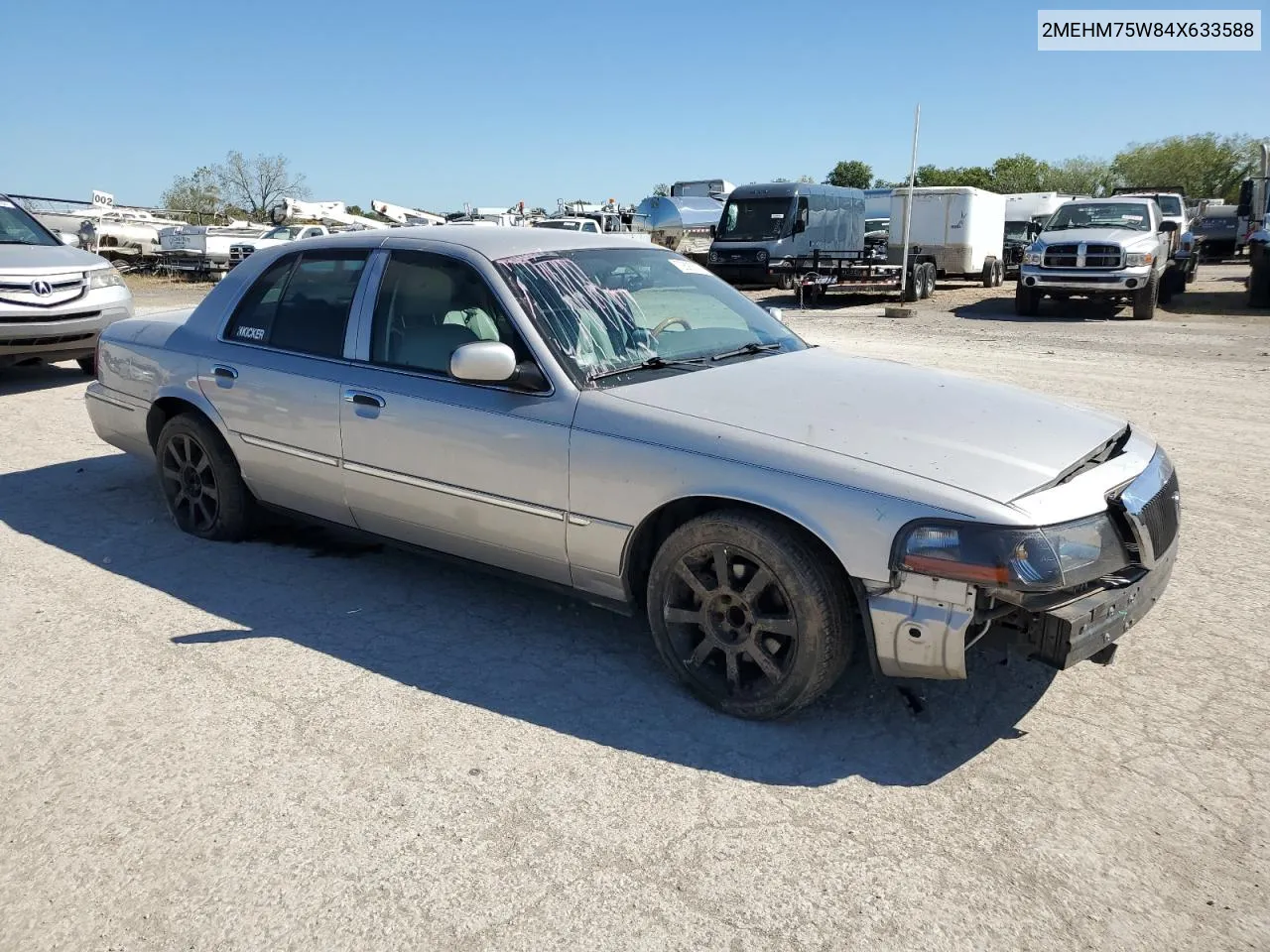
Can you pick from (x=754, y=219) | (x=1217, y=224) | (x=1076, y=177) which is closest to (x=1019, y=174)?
(x=1076, y=177)

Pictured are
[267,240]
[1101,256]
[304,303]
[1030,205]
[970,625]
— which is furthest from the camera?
[1030,205]

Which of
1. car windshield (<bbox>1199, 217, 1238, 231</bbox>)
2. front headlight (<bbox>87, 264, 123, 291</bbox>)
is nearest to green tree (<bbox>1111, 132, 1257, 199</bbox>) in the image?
car windshield (<bbox>1199, 217, 1238, 231</bbox>)

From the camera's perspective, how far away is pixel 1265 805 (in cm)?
284

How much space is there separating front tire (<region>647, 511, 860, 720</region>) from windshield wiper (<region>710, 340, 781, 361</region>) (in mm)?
1051

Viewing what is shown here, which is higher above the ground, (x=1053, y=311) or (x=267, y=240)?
(x=267, y=240)

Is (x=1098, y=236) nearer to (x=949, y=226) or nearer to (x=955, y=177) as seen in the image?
(x=949, y=226)

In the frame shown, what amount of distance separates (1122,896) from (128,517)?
530 cm

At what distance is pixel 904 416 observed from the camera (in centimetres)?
345

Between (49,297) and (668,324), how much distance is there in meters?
7.85

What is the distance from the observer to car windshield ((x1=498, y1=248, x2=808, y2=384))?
388 centimetres

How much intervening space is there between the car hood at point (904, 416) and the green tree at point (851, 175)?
342 ft

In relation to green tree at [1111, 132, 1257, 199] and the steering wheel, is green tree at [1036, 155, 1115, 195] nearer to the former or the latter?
green tree at [1111, 132, 1257, 199]

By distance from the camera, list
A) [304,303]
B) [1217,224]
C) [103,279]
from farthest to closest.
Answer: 1. [1217,224]
2. [103,279]
3. [304,303]

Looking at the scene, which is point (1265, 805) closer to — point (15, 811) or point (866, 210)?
point (15, 811)
